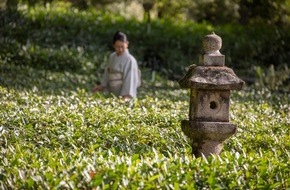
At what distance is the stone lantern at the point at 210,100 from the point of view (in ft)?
19.9

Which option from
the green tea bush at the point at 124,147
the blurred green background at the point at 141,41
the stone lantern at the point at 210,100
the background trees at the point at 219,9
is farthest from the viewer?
the background trees at the point at 219,9

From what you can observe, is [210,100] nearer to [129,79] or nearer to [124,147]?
[124,147]

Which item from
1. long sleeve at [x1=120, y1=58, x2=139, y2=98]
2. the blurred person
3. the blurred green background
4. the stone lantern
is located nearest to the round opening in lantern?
the stone lantern

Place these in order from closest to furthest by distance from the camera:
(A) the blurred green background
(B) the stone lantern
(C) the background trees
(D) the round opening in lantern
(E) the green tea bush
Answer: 1. (E) the green tea bush
2. (B) the stone lantern
3. (D) the round opening in lantern
4. (A) the blurred green background
5. (C) the background trees

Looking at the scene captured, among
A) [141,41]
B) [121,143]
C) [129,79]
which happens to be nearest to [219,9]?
[141,41]

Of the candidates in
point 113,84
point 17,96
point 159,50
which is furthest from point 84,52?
point 17,96

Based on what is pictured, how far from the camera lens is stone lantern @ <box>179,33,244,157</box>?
19.9ft

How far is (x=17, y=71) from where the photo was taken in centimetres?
1418

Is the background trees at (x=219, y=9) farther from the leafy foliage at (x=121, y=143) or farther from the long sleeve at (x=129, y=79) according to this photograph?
the long sleeve at (x=129, y=79)

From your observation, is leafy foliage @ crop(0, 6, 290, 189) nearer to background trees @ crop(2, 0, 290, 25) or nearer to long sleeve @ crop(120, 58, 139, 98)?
long sleeve @ crop(120, 58, 139, 98)

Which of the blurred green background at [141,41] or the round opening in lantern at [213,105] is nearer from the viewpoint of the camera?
the round opening in lantern at [213,105]

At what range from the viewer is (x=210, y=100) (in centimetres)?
619

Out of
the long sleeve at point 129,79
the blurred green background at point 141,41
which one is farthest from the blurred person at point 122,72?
the blurred green background at point 141,41

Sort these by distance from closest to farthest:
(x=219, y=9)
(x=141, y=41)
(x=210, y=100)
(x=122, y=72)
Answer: (x=210, y=100), (x=122, y=72), (x=141, y=41), (x=219, y=9)
